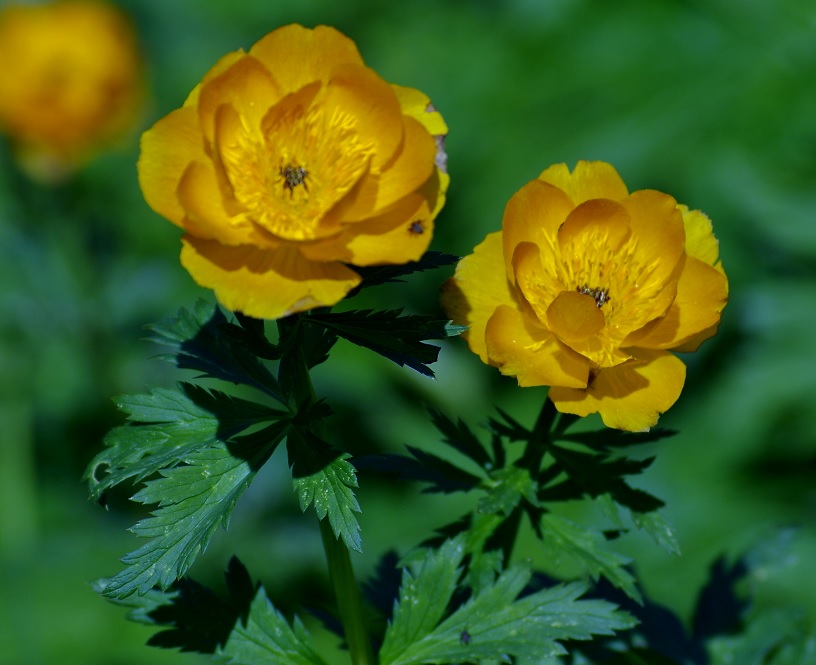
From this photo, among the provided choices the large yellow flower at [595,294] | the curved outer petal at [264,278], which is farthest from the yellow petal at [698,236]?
the curved outer petal at [264,278]

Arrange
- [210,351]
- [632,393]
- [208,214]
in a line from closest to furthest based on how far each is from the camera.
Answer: [208,214], [632,393], [210,351]

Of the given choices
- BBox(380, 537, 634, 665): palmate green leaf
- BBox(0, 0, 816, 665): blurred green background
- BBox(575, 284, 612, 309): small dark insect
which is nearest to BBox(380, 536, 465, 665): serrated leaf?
BBox(380, 537, 634, 665): palmate green leaf

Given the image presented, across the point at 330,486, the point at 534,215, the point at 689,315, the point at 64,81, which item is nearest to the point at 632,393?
the point at 689,315

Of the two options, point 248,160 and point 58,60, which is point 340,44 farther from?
point 58,60

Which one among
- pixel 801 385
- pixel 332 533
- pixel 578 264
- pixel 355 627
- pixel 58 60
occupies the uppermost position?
pixel 58 60

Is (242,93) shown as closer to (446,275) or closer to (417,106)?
(417,106)

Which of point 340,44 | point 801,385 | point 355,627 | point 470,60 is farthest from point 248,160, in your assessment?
point 470,60

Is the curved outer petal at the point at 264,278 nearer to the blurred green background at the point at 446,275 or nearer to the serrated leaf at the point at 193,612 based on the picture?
the serrated leaf at the point at 193,612
